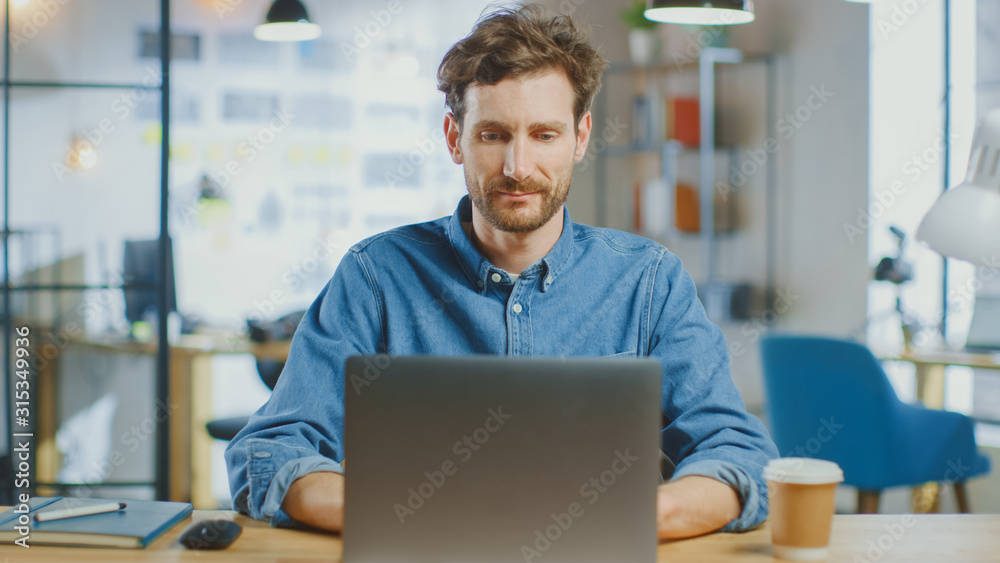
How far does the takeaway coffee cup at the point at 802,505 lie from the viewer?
0.95m

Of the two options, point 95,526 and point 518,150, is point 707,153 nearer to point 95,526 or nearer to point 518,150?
point 518,150

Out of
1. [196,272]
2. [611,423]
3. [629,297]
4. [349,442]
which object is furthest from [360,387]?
[196,272]

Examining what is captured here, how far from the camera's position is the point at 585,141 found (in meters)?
1.60

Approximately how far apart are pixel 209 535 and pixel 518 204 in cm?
67

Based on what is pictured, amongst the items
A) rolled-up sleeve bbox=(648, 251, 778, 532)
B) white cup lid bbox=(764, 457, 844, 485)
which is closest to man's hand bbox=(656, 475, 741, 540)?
rolled-up sleeve bbox=(648, 251, 778, 532)

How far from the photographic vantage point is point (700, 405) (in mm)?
1290

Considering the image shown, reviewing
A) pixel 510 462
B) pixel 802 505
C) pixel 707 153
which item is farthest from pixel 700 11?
pixel 510 462

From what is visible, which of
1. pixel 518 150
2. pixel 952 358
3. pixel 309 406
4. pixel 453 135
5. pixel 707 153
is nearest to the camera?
pixel 309 406

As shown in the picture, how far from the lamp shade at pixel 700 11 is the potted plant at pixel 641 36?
202 cm

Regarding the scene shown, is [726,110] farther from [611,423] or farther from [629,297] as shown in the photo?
[611,423]

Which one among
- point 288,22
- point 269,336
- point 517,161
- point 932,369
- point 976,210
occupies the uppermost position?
point 288,22

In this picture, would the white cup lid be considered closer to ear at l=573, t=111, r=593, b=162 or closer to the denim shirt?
the denim shirt

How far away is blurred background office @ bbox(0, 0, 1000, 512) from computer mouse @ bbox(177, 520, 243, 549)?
2.37 metres

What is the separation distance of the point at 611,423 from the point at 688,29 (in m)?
4.30
